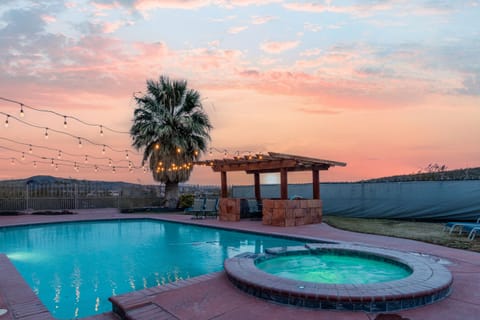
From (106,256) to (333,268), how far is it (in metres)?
4.93

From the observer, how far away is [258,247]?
892 centimetres

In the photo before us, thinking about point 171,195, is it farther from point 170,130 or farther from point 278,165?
point 278,165

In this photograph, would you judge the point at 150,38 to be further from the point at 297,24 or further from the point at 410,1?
the point at 410,1

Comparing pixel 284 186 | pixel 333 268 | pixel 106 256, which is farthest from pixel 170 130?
pixel 333 268

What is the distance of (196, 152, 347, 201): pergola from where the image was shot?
37.4 feet

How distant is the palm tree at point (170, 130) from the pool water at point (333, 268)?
12.0 metres

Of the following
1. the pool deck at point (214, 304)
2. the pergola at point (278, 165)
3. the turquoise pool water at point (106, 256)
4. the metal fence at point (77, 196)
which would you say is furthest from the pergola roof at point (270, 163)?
the metal fence at point (77, 196)

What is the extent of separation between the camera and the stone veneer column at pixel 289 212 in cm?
1135

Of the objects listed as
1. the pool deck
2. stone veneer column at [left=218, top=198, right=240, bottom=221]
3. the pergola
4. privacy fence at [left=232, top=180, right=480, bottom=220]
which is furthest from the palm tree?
the pool deck

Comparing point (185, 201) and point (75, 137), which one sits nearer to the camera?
point (75, 137)

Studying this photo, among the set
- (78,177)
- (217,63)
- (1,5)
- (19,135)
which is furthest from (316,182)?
(78,177)

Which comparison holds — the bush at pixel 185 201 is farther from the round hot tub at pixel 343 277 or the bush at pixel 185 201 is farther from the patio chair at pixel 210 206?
the round hot tub at pixel 343 277

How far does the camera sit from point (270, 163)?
482 inches

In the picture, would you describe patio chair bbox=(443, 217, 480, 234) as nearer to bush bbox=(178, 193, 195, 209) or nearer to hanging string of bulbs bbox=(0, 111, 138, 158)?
bush bbox=(178, 193, 195, 209)
